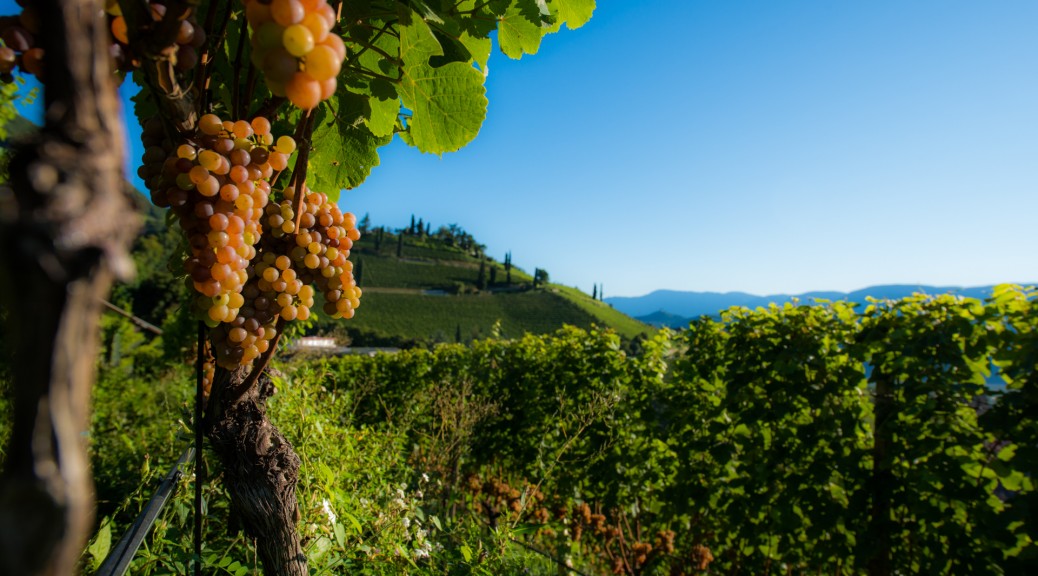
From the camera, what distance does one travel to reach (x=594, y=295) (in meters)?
86.8

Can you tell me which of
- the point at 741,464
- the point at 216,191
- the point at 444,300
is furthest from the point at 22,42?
the point at 444,300

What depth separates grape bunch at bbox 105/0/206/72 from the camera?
0.62 meters

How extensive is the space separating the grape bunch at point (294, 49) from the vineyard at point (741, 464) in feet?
4.40

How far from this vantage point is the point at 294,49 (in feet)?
1.67

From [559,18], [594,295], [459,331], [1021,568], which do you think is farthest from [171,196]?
[594,295]

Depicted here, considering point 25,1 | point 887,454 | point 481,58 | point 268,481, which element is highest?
point 481,58

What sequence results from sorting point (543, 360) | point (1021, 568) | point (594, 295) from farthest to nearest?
point (594, 295), point (543, 360), point (1021, 568)

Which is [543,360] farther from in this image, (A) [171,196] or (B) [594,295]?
(B) [594,295]

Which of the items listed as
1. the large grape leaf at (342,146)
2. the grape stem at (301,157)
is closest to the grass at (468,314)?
the large grape leaf at (342,146)

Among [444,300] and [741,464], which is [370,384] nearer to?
[741,464]

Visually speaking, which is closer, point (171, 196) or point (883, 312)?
point (171, 196)

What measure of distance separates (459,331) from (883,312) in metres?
56.8

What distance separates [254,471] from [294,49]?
0.87 m

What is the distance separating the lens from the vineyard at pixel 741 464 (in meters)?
2.18
